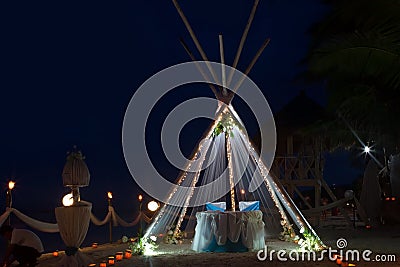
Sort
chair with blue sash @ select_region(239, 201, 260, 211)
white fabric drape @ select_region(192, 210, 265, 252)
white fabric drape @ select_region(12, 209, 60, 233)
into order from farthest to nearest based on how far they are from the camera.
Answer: chair with blue sash @ select_region(239, 201, 260, 211) → white fabric drape @ select_region(192, 210, 265, 252) → white fabric drape @ select_region(12, 209, 60, 233)

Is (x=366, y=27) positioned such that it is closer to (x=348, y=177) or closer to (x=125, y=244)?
(x=125, y=244)

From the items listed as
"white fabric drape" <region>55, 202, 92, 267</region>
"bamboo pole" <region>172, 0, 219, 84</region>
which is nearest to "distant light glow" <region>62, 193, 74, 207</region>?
"white fabric drape" <region>55, 202, 92, 267</region>

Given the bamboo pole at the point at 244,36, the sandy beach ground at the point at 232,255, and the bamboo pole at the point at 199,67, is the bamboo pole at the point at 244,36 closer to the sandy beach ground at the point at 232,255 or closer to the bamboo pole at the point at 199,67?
the bamboo pole at the point at 199,67

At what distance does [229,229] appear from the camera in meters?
8.06

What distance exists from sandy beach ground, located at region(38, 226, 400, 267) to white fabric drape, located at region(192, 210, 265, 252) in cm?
25

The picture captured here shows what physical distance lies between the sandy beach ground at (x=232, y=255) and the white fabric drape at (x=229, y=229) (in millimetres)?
253

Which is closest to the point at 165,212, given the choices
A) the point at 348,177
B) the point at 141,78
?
the point at 141,78

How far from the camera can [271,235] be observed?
11344 mm

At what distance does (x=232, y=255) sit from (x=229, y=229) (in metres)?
0.46

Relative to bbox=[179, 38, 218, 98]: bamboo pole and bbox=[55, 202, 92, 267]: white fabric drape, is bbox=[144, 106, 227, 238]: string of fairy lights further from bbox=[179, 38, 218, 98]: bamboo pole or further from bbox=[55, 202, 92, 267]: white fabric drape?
bbox=[55, 202, 92, 267]: white fabric drape

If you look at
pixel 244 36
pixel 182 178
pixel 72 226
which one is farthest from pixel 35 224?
pixel 244 36

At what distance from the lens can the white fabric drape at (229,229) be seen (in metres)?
8.07

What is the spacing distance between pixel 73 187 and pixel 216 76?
323 cm

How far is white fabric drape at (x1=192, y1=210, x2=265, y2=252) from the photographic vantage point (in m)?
8.07
